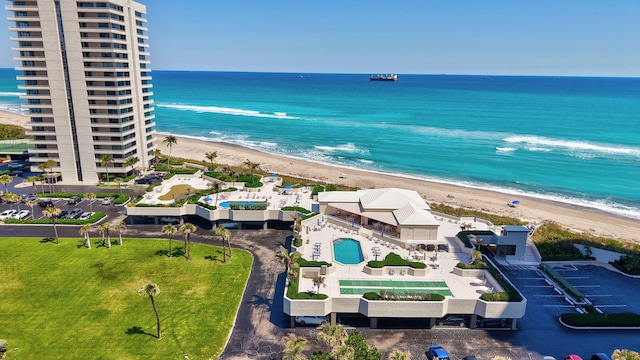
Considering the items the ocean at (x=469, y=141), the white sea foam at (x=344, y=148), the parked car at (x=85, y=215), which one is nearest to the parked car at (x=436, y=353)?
the parked car at (x=85, y=215)

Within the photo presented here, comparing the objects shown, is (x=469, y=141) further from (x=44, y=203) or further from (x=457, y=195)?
(x=44, y=203)

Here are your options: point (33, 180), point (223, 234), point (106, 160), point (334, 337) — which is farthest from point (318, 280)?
point (33, 180)

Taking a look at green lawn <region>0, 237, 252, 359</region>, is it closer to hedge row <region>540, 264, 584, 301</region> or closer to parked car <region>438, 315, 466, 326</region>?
parked car <region>438, 315, 466, 326</region>

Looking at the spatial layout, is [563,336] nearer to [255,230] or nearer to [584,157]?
[255,230]

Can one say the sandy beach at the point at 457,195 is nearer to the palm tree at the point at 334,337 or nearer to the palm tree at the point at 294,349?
the palm tree at the point at 334,337

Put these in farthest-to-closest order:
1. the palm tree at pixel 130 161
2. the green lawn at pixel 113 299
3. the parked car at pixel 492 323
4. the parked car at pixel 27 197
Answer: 1. the palm tree at pixel 130 161
2. the parked car at pixel 27 197
3. the parked car at pixel 492 323
4. the green lawn at pixel 113 299

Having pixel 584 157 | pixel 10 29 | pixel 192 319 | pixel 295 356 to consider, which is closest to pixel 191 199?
pixel 192 319
